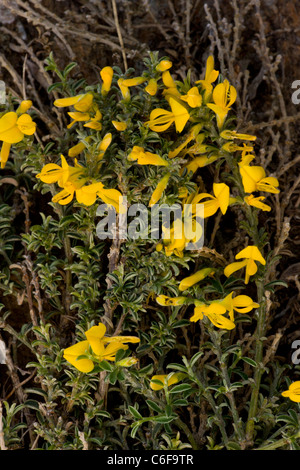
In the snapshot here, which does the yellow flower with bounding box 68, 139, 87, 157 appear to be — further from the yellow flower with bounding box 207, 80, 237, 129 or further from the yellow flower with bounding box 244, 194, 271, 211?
the yellow flower with bounding box 244, 194, 271, 211

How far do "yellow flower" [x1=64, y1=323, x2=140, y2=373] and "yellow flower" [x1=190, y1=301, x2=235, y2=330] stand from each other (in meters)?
0.18

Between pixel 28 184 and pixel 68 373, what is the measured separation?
606 millimetres

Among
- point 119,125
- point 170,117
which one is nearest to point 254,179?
point 170,117

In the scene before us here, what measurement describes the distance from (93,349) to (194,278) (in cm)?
34

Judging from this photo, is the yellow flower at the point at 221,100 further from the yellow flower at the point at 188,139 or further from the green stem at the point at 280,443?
the green stem at the point at 280,443

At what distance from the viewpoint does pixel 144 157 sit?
4.23 feet

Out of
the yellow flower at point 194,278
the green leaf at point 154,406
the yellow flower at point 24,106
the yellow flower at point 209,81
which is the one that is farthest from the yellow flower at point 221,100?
the green leaf at point 154,406

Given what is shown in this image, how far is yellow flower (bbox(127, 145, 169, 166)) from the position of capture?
129 cm

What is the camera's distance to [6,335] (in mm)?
1591

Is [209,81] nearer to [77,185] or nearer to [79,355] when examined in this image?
[77,185]

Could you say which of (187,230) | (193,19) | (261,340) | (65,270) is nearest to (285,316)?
(261,340)

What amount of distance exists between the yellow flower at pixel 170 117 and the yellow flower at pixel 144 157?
0.09 metres

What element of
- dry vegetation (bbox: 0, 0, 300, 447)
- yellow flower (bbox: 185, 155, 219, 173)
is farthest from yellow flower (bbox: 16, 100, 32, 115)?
yellow flower (bbox: 185, 155, 219, 173)

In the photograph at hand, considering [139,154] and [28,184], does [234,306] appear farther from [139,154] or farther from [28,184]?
[28,184]
